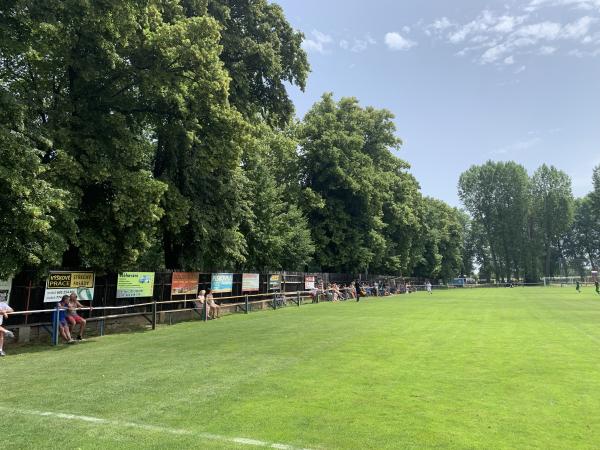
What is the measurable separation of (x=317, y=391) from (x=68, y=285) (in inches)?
474

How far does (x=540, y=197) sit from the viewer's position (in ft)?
342

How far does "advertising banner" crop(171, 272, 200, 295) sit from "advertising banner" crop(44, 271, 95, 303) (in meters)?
5.08

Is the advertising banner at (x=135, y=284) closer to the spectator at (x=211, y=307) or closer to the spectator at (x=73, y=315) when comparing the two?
the spectator at (x=211, y=307)

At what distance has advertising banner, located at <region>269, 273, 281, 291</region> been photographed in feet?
104

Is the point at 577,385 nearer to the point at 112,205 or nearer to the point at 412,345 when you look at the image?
the point at 412,345

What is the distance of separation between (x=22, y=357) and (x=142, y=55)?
11893 mm

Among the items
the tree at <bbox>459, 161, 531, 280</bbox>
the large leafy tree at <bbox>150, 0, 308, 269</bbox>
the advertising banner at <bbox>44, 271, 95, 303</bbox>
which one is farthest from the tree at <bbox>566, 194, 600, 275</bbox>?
the advertising banner at <bbox>44, 271, 95, 303</bbox>

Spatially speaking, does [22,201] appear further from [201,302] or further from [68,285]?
[201,302]

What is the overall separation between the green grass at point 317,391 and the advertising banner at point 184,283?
7693 mm

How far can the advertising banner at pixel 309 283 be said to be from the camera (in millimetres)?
37375

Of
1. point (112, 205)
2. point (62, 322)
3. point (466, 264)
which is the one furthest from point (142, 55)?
point (466, 264)

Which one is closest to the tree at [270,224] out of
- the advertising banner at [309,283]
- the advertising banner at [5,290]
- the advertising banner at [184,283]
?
the advertising banner at [309,283]

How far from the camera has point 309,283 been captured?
37812mm

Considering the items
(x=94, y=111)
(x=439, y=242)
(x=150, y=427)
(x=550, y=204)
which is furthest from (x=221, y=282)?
(x=550, y=204)
